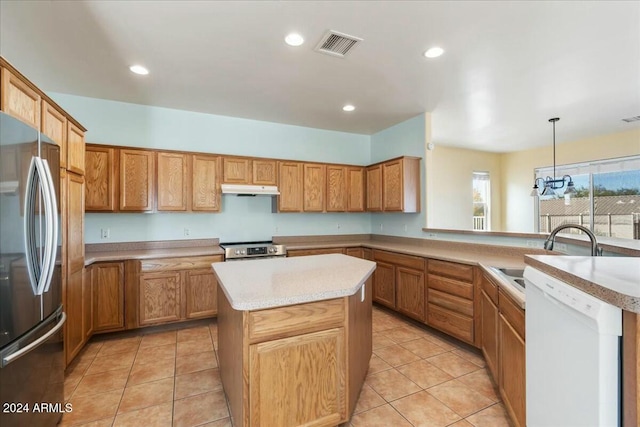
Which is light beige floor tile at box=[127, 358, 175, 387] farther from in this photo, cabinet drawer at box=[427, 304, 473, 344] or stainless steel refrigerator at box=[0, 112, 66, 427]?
cabinet drawer at box=[427, 304, 473, 344]

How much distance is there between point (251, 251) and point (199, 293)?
79 cm

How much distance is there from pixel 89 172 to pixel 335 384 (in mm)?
3523

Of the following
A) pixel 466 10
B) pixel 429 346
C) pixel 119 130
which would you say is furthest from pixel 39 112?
pixel 429 346

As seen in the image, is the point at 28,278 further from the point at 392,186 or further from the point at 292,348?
the point at 392,186

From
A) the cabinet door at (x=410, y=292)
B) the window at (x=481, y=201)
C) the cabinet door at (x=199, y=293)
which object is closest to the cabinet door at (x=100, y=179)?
the cabinet door at (x=199, y=293)

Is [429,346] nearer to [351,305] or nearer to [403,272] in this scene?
[403,272]

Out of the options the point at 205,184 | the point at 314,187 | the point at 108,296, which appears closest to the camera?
the point at 108,296

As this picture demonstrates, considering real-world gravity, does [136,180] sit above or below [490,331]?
above

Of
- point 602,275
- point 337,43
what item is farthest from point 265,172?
point 602,275

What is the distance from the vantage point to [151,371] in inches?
102

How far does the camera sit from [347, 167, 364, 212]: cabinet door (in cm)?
487

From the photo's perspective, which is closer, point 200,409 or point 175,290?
point 200,409

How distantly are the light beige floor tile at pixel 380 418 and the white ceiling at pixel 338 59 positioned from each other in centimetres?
278

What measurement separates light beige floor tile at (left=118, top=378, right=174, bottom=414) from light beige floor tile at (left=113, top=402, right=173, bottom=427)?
52mm
